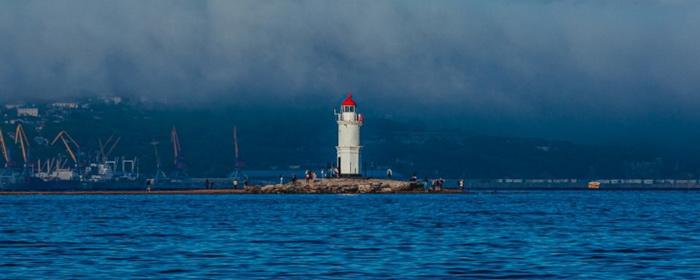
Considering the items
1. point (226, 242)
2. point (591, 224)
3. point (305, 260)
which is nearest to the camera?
point (305, 260)

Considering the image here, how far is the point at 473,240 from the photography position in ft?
235

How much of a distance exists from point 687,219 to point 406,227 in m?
30.8

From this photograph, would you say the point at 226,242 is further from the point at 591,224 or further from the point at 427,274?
the point at 591,224

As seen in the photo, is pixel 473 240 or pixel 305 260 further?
pixel 473 240

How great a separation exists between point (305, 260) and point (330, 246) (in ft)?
30.8

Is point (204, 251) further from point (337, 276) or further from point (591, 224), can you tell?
point (591, 224)

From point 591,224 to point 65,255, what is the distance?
152 feet

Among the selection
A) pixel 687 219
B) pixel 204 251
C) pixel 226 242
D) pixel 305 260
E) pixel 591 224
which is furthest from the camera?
pixel 687 219

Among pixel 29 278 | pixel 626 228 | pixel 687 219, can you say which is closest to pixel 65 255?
pixel 29 278

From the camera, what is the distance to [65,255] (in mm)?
61125

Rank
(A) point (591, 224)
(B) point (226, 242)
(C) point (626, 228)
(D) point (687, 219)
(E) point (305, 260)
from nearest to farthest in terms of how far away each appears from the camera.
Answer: (E) point (305, 260) < (B) point (226, 242) < (C) point (626, 228) < (A) point (591, 224) < (D) point (687, 219)

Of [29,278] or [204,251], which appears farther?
[204,251]

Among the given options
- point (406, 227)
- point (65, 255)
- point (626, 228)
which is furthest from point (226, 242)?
point (626, 228)

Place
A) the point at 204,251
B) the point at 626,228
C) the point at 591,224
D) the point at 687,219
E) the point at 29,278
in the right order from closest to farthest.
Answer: the point at 29,278
the point at 204,251
the point at 626,228
the point at 591,224
the point at 687,219
